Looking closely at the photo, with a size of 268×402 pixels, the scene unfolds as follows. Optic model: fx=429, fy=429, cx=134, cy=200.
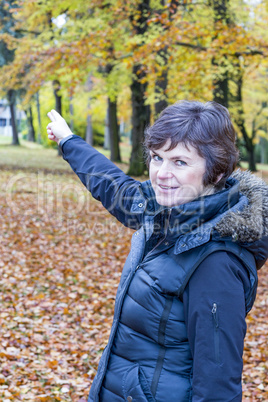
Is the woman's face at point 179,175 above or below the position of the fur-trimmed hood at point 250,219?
above

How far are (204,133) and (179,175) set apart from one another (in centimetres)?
20

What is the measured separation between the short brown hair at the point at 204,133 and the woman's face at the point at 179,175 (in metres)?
0.02

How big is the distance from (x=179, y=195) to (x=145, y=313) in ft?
1.65

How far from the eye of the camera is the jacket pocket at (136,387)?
1.74 m

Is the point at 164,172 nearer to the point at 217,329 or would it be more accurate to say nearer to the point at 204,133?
the point at 204,133

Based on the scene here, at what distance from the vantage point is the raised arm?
2244 millimetres

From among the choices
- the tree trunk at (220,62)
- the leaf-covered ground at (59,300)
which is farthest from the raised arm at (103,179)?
the tree trunk at (220,62)

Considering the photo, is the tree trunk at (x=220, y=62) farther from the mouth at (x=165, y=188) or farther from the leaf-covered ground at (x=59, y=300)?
the mouth at (x=165, y=188)

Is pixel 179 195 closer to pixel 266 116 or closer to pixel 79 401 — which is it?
pixel 79 401

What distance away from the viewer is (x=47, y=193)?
13.7 meters

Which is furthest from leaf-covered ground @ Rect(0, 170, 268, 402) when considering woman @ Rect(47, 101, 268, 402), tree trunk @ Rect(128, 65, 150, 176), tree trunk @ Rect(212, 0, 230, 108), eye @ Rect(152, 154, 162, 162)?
tree trunk @ Rect(212, 0, 230, 108)

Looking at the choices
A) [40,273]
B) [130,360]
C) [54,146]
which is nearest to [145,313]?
[130,360]

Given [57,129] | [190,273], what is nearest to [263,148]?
[57,129]

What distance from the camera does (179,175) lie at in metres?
1.76
